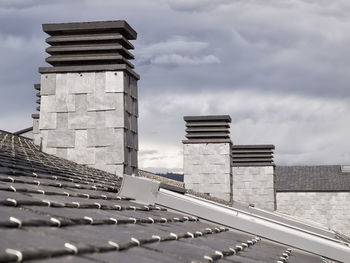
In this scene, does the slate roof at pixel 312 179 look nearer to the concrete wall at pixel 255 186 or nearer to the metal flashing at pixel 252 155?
the metal flashing at pixel 252 155

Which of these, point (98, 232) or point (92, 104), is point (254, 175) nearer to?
point (92, 104)

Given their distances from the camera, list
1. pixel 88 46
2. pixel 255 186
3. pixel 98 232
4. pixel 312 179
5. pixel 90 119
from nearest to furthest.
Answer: pixel 98 232 < pixel 90 119 < pixel 88 46 < pixel 255 186 < pixel 312 179

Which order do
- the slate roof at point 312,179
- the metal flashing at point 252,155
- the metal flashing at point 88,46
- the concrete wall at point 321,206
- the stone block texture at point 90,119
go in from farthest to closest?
the slate roof at point 312,179
the concrete wall at point 321,206
the metal flashing at point 252,155
the metal flashing at point 88,46
the stone block texture at point 90,119

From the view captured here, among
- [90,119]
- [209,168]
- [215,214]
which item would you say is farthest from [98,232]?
[209,168]

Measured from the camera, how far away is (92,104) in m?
10.4

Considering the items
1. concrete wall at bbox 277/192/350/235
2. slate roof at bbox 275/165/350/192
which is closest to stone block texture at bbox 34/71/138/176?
concrete wall at bbox 277/192/350/235

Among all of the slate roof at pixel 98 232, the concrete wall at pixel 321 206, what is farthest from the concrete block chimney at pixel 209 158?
the concrete wall at pixel 321 206

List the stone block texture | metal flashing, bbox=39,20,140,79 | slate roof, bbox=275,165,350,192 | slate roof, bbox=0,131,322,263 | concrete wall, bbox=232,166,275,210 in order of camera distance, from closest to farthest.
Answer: slate roof, bbox=0,131,322,263 < the stone block texture < metal flashing, bbox=39,20,140,79 < concrete wall, bbox=232,166,275,210 < slate roof, bbox=275,165,350,192

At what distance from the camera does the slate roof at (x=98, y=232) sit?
2578mm

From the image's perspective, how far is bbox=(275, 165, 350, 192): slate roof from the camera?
37.2 m

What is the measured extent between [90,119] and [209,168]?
839cm

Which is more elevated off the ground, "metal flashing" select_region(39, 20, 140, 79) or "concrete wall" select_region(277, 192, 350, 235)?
"metal flashing" select_region(39, 20, 140, 79)

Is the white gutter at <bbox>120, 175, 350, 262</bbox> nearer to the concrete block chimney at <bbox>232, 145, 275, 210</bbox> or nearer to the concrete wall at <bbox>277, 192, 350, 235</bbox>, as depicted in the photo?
the concrete block chimney at <bbox>232, 145, 275, 210</bbox>

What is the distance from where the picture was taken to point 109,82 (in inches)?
410
